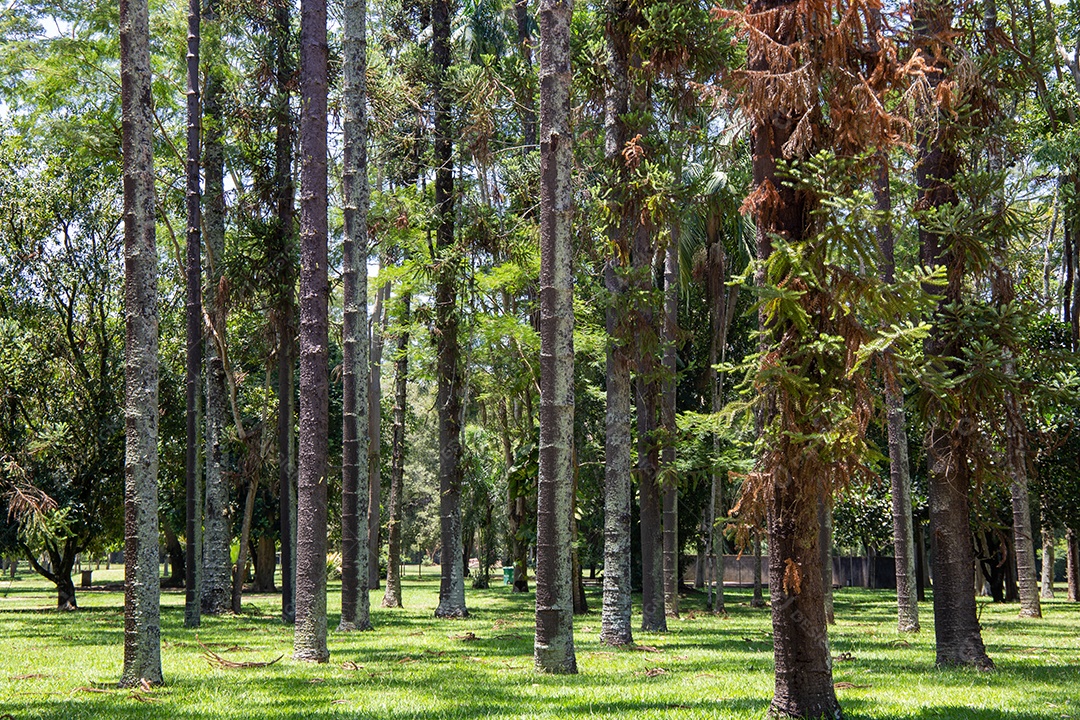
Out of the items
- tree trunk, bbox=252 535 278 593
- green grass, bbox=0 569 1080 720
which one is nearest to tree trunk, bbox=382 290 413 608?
green grass, bbox=0 569 1080 720

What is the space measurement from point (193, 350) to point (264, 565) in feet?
77.9

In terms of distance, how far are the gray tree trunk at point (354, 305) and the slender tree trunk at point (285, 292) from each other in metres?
3.03

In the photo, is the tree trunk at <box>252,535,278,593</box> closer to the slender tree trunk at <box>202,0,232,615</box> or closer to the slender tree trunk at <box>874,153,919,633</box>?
the slender tree trunk at <box>202,0,232,615</box>

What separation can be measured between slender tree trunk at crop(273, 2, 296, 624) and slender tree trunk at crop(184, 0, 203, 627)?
1.96 meters

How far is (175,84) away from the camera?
23281 mm

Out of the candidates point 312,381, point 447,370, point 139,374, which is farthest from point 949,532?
point 447,370

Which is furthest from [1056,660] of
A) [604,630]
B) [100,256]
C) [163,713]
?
[100,256]

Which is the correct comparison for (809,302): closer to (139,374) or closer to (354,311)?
(139,374)

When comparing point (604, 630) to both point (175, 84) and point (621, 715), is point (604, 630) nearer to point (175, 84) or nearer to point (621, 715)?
point (621, 715)

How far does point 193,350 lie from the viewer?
59.7 feet

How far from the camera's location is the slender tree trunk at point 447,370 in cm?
2286

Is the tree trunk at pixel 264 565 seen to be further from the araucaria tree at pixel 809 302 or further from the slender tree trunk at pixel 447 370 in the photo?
the araucaria tree at pixel 809 302

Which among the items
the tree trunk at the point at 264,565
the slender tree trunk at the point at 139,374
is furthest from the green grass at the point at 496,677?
the tree trunk at the point at 264,565

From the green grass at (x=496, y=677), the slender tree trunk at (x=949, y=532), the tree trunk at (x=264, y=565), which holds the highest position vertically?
the slender tree trunk at (x=949, y=532)
